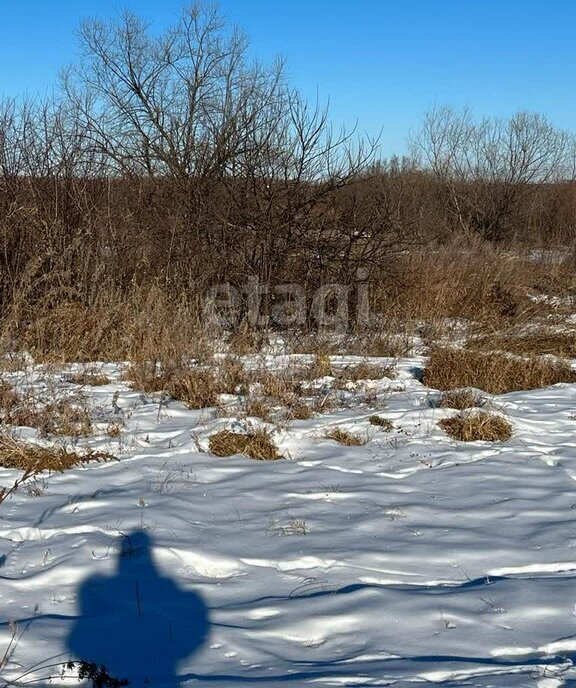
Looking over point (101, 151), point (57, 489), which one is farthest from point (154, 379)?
point (101, 151)

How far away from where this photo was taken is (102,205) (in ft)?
29.4

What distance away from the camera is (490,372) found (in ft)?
21.5

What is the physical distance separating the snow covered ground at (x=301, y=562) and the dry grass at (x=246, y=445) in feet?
0.31

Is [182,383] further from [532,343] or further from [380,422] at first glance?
[532,343]

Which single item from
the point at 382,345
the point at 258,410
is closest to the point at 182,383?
the point at 258,410

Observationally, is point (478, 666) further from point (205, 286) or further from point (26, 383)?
point (205, 286)

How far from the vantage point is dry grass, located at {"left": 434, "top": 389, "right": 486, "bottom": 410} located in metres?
5.48

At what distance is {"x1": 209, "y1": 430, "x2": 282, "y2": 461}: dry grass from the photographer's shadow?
4.90 ft

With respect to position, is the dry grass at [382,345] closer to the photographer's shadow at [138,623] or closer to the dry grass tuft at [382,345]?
the dry grass tuft at [382,345]

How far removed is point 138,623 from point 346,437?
98.1 inches

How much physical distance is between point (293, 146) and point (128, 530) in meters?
6.23

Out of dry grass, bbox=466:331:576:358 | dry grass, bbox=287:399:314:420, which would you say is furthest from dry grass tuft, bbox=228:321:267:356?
dry grass, bbox=466:331:576:358

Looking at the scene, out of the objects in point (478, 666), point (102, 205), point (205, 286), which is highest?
point (102, 205)

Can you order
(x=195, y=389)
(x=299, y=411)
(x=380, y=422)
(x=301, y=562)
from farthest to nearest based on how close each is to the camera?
(x=195, y=389), (x=299, y=411), (x=380, y=422), (x=301, y=562)
